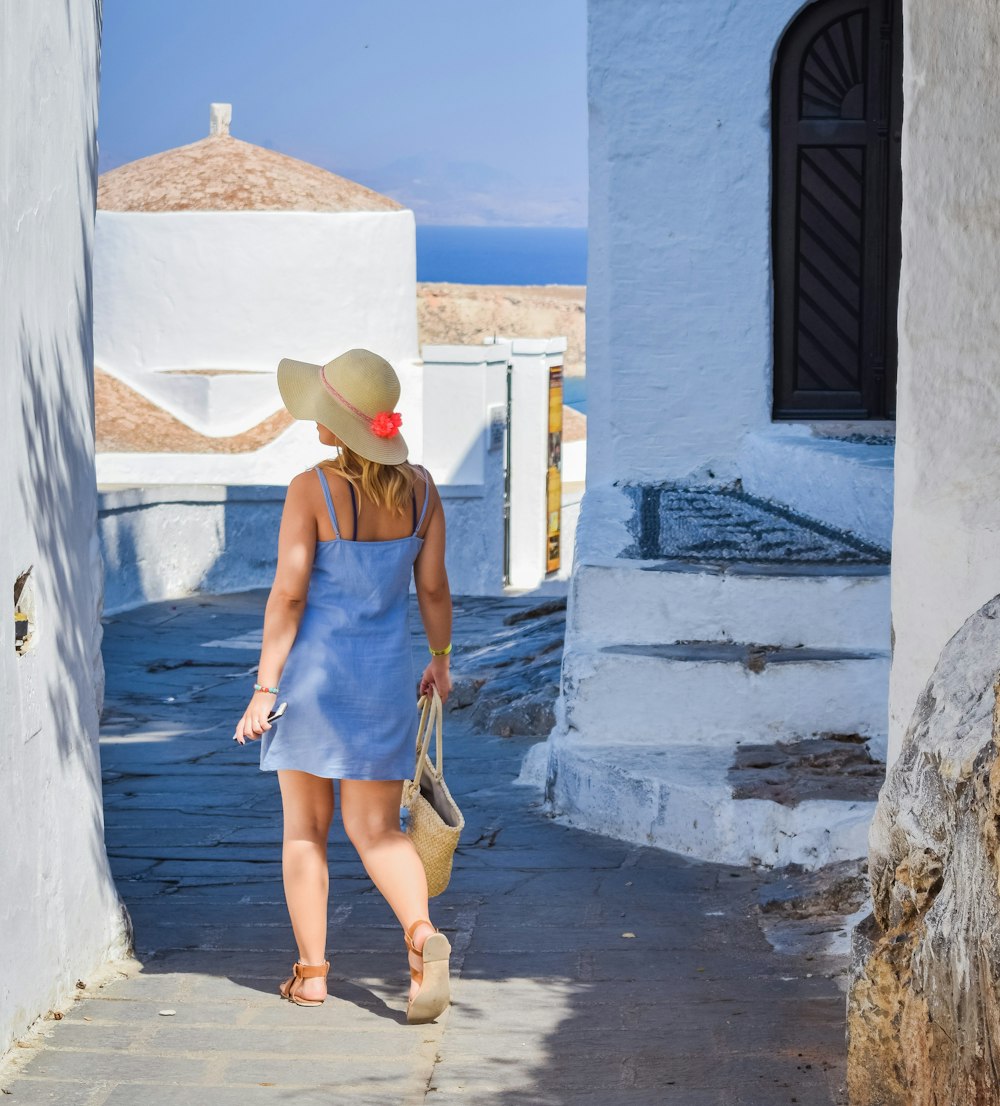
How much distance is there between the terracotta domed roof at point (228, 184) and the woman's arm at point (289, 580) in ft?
68.2

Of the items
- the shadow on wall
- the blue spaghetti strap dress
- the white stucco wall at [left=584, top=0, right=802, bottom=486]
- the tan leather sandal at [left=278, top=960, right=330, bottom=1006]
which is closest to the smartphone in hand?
the blue spaghetti strap dress

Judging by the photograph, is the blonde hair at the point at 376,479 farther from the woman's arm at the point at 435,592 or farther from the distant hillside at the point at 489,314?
the distant hillside at the point at 489,314

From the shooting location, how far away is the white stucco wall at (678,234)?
29.8 feet

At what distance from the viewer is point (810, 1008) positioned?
167 inches

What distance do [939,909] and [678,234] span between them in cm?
654

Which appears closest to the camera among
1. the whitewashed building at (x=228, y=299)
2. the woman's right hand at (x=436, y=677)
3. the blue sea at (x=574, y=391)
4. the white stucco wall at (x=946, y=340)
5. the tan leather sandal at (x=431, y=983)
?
the white stucco wall at (x=946, y=340)

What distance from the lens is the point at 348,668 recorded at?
4.18 m

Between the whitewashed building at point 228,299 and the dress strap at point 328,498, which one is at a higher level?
the whitewashed building at point 228,299

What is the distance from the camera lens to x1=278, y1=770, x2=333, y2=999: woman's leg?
14.0 ft

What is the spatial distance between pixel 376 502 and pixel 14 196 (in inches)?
44.8

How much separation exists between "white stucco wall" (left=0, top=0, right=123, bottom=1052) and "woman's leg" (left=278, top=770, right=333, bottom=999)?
0.57 m

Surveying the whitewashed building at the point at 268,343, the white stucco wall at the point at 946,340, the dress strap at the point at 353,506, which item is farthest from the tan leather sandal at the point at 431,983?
the whitewashed building at the point at 268,343

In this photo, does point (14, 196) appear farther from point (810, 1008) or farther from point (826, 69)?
point (826, 69)

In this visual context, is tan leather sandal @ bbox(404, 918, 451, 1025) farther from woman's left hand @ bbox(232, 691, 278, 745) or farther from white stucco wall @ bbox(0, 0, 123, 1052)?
white stucco wall @ bbox(0, 0, 123, 1052)
